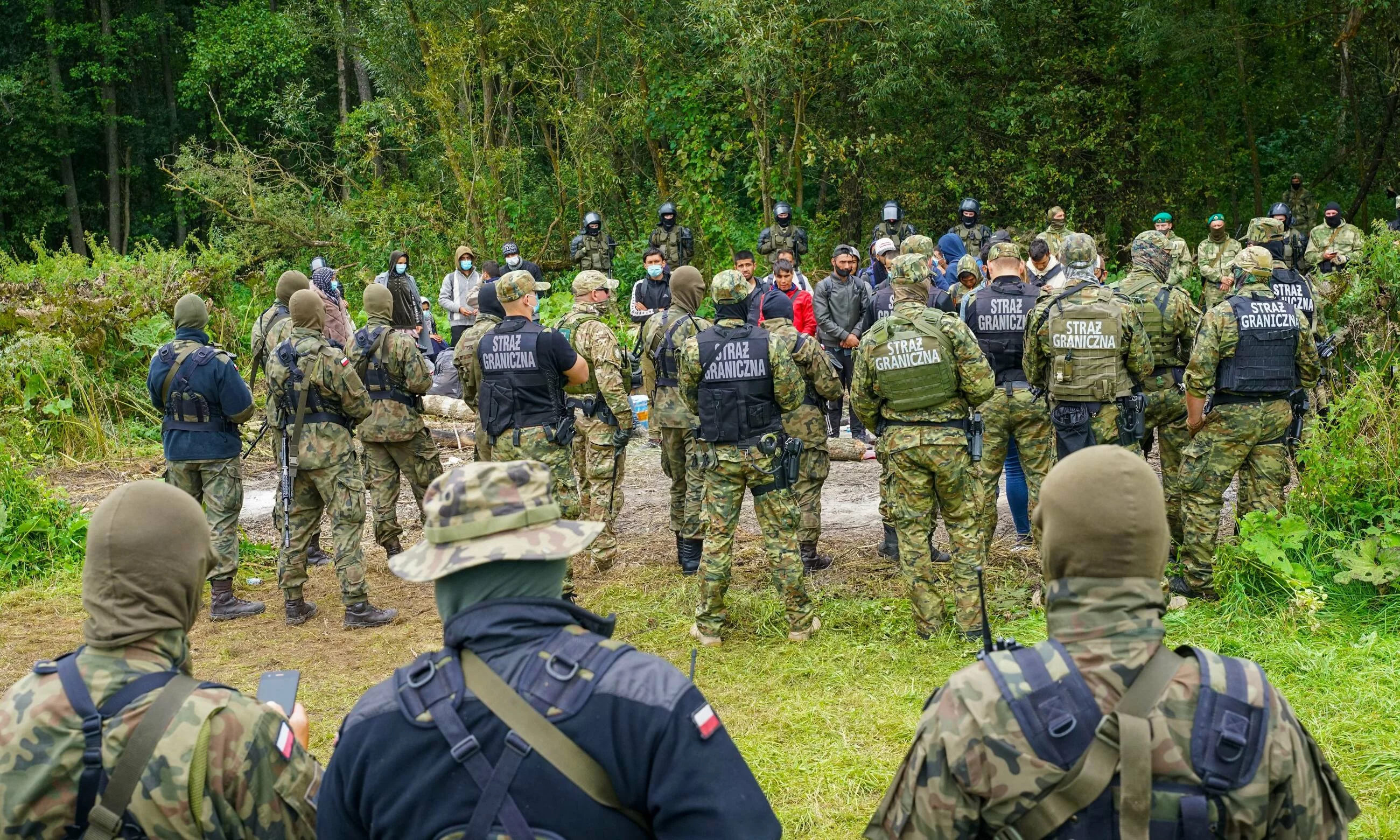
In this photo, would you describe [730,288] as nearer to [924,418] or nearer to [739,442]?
[739,442]

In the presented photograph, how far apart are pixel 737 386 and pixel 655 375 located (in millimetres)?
2134

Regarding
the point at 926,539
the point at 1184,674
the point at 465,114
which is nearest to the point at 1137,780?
the point at 1184,674

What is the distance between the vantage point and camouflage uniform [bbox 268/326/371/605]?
7.68 metres

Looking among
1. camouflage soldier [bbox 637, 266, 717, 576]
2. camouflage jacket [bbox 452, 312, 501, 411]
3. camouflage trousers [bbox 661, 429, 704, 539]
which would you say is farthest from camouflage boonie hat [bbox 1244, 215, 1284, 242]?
camouflage jacket [bbox 452, 312, 501, 411]

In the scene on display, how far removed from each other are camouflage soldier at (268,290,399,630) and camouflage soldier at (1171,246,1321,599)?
17.6 ft

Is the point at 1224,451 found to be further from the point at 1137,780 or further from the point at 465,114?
the point at 465,114

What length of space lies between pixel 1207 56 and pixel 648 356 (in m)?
15.4

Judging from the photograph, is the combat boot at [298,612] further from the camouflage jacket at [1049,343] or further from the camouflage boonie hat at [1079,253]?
the camouflage boonie hat at [1079,253]

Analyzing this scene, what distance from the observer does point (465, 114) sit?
19438mm

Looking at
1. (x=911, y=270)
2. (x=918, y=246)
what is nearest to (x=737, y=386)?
(x=911, y=270)

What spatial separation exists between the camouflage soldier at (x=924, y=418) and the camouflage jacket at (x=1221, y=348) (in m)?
1.52

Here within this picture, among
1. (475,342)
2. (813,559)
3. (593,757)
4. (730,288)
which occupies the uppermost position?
(730,288)

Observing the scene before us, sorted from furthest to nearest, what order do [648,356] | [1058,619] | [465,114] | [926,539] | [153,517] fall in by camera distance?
1. [465,114]
2. [648,356]
3. [926,539]
4. [153,517]
5. [1058,619]

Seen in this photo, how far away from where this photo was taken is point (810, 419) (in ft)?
27.0
